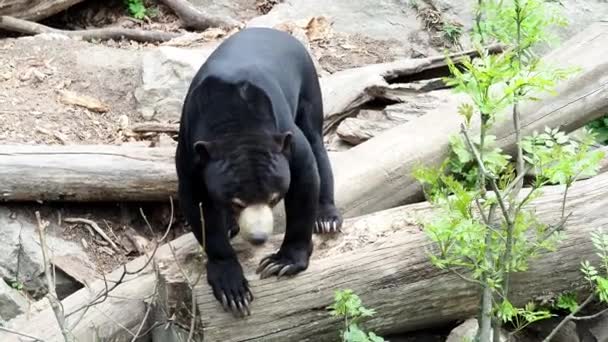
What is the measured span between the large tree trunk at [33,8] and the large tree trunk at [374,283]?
4223mm

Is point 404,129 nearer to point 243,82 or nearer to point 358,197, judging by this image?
point 358,197

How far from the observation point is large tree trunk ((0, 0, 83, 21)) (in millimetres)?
8238

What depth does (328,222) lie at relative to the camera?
460 cm

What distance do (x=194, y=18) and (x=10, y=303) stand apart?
4.64 meters

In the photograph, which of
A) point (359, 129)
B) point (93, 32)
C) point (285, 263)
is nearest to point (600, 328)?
point (285, 263)

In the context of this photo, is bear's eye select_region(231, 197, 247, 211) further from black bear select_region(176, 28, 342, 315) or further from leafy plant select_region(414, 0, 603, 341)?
leafy plant select_region(414, 0, 603, 341)

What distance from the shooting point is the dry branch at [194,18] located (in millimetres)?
8805

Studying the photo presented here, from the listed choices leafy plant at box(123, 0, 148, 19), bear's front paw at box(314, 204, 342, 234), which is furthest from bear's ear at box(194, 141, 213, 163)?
leafy plant at box(123, 0, 148, 19)

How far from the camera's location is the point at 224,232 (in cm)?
421

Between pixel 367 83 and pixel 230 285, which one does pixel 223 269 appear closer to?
pixel 230 285

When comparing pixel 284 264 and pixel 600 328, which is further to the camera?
pixel 600 328

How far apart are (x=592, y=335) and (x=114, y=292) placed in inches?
99.4

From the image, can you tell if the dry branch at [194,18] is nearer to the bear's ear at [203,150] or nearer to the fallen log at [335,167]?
the fallen log at [335,167]

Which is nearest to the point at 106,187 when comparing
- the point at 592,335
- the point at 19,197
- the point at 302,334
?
the point at 19,197
